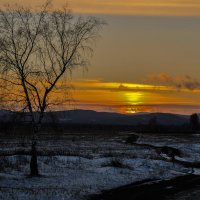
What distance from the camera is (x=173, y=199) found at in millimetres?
26453

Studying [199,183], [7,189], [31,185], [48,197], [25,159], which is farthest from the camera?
[25,159]

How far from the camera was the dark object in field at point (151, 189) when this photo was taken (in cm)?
2700

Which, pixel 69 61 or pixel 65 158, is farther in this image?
pixel 65 158

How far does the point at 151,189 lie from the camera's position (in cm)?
3030

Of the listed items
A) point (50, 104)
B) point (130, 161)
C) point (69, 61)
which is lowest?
point (130, 161)

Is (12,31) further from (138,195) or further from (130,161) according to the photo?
(130,161)

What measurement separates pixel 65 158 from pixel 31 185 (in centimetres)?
1628

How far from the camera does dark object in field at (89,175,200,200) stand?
27.0m

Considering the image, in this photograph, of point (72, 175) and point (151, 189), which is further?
point (72, 175)

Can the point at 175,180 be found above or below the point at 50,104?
below

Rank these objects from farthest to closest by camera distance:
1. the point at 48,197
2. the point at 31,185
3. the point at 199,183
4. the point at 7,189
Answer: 1. the point at 199,183
2. the point at 31,185
3. the point at 7,189
4. the point at 48,197

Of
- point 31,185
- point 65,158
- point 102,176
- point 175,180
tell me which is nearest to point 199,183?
point 175,180

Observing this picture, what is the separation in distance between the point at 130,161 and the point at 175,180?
1110cm

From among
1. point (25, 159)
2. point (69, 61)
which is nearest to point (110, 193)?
point (69, 61)
